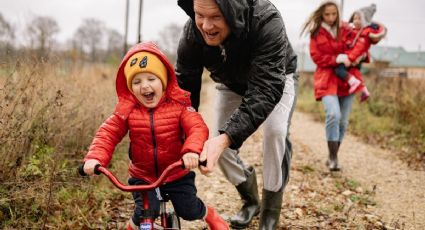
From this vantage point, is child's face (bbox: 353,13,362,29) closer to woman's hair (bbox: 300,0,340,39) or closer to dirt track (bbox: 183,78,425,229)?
woman's hair (bbox: 300,0,340,39)

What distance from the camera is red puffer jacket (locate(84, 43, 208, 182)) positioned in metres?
2.66

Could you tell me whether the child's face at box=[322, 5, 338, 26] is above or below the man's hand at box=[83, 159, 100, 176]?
above

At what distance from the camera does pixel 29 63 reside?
4.06 m

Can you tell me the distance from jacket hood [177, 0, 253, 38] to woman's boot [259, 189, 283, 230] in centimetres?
141

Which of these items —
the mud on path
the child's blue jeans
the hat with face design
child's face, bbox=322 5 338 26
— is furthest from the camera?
the hat with face design

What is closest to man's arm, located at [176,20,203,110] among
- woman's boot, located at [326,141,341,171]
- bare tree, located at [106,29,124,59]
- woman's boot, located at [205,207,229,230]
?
woman's boot, located at [205,207,229,230]

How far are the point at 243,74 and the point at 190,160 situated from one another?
1.03 m

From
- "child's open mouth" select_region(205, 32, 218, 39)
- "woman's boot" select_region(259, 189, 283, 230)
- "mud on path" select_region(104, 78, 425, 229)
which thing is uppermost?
"child's open mouth" select_region(205, 32, 218, 39)

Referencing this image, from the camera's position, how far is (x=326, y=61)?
573cm

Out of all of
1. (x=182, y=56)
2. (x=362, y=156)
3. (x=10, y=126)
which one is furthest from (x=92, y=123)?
(x=362, y=156)

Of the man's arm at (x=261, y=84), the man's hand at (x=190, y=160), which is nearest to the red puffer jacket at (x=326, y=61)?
the man's arm at (x=261, y=84)

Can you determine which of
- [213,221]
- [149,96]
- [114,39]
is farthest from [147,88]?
[114,39]

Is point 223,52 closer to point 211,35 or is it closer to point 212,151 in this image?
point 211,35

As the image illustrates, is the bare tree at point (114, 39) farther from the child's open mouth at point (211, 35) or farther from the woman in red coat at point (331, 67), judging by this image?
the child's open mouth at point (211, 35)
